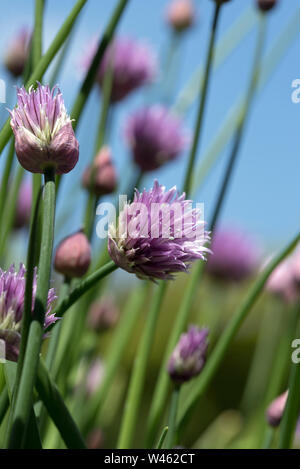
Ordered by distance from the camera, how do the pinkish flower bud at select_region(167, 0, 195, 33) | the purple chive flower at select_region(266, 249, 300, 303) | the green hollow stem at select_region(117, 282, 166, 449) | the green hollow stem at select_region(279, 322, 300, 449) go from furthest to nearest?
the pinkish flower bud at select_region(167, 0, 195, 33), the purple chive flower at select_region(266, 249, 300, 303), the green hollow stem at select_region(117, 282, 166, 449), the green hollow stem at select_region(279, 322, 300, 449)

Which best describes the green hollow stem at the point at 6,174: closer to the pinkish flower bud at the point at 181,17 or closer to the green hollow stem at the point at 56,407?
the green hollow stem at the point at 56,407

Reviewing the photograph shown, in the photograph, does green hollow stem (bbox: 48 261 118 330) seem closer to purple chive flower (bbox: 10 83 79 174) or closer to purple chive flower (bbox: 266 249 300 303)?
purple chive flower (bbox: 10 83 79 174)

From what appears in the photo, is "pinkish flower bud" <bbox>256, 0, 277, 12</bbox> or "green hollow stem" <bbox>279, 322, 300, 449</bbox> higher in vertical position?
"pinkish flower bud" <bbox>256, 0, 277, 12</bbox>

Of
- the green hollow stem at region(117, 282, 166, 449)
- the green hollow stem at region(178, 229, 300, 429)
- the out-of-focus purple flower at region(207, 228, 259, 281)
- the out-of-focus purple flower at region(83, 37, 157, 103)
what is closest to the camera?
the green hollow stem at region(178, 229, 300, 429)

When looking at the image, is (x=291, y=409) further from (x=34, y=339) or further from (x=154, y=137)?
(x=154, y=137)

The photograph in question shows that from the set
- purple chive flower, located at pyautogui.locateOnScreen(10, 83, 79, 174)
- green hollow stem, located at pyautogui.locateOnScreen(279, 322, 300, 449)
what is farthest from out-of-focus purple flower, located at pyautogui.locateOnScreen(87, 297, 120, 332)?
purple chive flower, located at pyautogui.locateOnScreen(10, 83, 79, 174)
